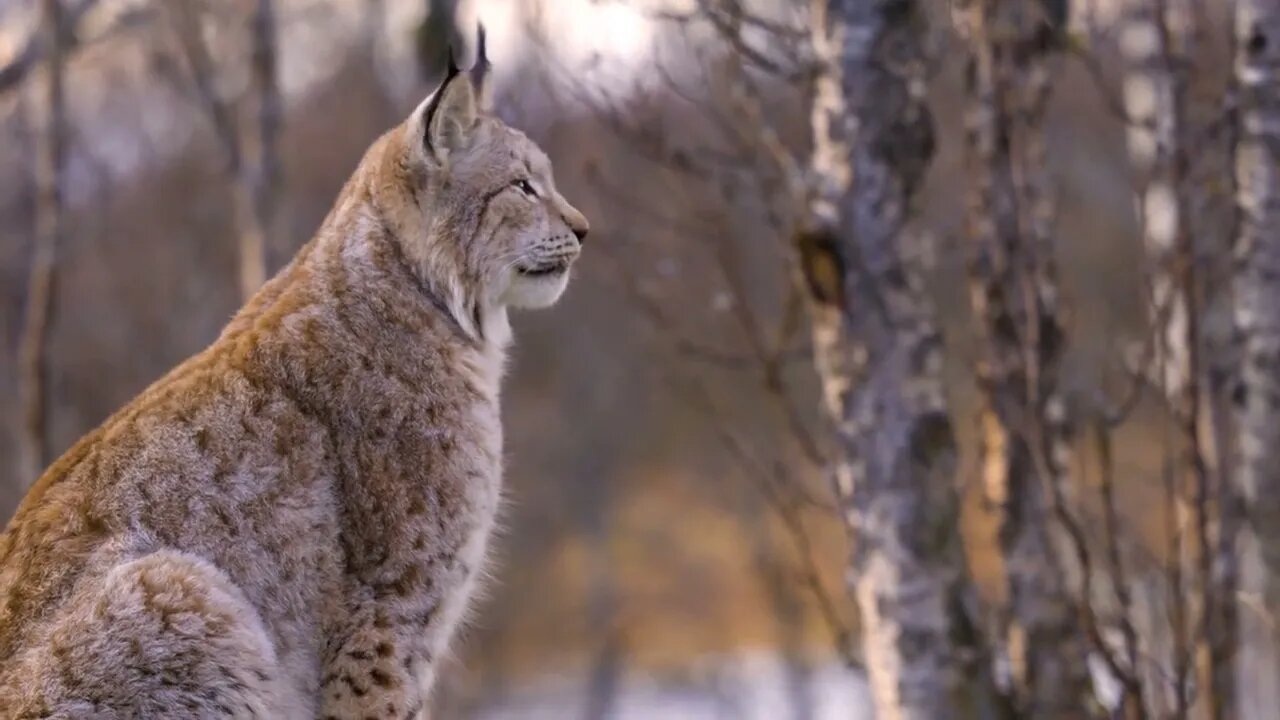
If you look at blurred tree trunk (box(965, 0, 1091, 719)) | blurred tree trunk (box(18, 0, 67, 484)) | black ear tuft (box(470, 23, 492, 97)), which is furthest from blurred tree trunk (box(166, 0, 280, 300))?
blurred tree trunk (box(965, 0, 1091, 719))

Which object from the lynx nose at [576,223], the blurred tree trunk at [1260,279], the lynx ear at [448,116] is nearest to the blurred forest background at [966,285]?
the blurred tree trunk at [1260,279]

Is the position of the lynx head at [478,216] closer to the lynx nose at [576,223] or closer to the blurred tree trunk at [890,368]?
the lynx nose at [576,223]

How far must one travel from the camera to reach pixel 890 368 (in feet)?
16.5

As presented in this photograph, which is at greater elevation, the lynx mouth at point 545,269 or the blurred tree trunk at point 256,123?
the blurred tree trunk at point 256,123

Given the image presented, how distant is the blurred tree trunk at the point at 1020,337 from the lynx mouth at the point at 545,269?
162 cm

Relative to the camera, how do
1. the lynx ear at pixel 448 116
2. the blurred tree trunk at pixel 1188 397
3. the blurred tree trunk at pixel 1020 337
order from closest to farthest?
the lynx ear at pixel 448 116 < the blurred tree trunk at pixel 1188 397 < the blurred tree trunk at pixel 1020 337

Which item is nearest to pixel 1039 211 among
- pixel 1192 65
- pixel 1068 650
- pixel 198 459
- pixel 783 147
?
pixel 1192 65

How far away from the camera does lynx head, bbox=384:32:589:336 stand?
15.3ft

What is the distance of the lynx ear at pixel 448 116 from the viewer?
14.6ft

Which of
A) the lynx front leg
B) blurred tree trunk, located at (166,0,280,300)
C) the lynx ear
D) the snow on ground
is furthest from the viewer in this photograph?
the snow on ground

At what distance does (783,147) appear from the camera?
17.7ft

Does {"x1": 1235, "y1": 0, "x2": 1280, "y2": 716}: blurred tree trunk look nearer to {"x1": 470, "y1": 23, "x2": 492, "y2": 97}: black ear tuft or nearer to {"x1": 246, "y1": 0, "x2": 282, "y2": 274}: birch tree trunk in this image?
{"x1": 470, "y1": 23, "x2": 492, "y2": 97}: black ear tuft

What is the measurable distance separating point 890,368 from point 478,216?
4.34 ft

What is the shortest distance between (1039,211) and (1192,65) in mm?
730
